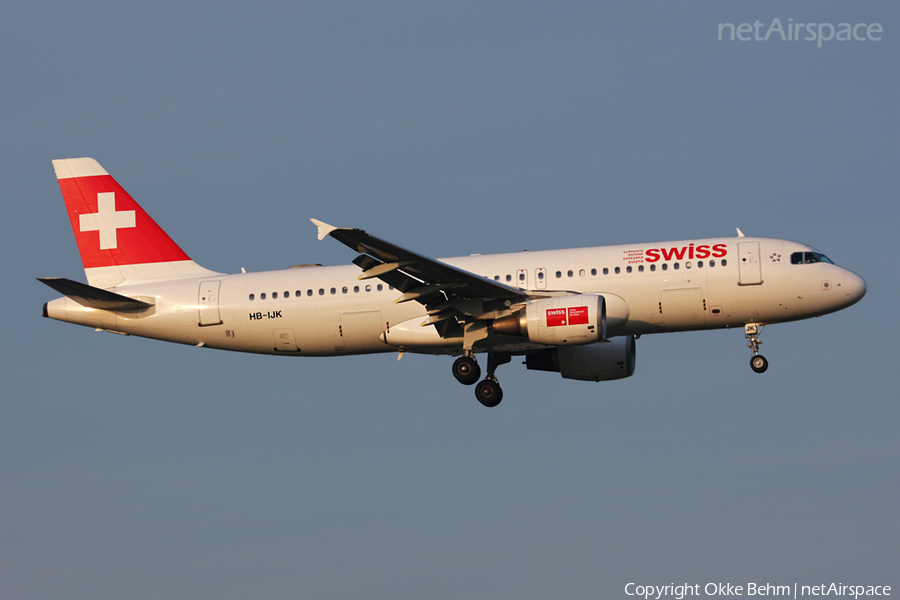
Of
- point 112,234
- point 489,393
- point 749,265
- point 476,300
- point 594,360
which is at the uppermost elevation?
point 112,234

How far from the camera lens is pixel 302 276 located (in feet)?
133

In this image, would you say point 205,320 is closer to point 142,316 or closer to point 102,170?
point 142,316

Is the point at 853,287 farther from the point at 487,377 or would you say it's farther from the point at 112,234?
the point at 112,234

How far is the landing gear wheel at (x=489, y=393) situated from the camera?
40.0m

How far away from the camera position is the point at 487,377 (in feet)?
133

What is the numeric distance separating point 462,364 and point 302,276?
6.58 m

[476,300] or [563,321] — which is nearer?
[563,321]

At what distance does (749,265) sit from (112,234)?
23572mm

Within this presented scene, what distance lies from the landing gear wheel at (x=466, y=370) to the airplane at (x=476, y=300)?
0.06m

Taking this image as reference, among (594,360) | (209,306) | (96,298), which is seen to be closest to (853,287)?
(594,360)

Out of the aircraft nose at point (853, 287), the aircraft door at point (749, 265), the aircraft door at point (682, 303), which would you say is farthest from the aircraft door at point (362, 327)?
the aircraft nose at point (853, 287)

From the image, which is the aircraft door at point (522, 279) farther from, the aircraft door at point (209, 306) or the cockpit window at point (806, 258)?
the aircraft door at point (209, 306)

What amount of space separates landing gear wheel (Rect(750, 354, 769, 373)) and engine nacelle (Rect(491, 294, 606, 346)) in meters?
5.87

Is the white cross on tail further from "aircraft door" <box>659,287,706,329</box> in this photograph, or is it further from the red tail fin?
"aircraft door" <box>659,287,706,329</box>
